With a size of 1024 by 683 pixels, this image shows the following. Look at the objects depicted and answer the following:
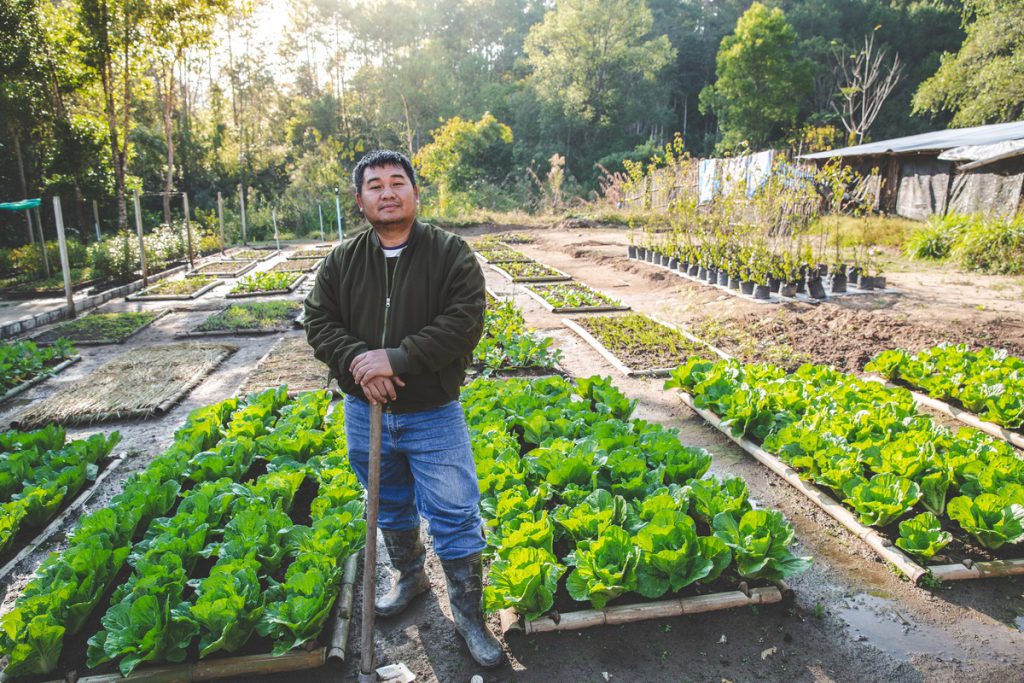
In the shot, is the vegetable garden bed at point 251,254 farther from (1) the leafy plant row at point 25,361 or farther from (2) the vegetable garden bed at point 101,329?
(1) the leafy plant row at point 25,361

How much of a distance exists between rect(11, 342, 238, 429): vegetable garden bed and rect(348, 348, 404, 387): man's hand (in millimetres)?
4049

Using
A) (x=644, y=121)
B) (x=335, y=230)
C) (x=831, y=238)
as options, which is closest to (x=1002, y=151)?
(x=831, y=238)

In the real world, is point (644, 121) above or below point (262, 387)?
above

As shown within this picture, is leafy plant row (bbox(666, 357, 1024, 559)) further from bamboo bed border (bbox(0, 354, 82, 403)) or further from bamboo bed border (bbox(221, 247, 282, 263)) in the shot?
bamboo bed border (bbox(221, 247, 282, 263))

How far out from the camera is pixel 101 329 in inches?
324

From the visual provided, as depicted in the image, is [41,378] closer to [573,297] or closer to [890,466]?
[573,297]

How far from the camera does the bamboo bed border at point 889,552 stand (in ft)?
8.89

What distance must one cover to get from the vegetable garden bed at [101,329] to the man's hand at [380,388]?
7342mm

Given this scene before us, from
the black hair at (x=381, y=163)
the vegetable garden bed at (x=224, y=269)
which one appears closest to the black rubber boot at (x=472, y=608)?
the black hair at (x=381, y=163)

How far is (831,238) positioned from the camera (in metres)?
13.7

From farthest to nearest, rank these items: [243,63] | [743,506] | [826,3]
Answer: [826,3] → [243,63] → [743,506]

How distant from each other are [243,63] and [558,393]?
1309 inches

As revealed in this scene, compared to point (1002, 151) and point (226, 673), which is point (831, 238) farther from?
point (226, 673)

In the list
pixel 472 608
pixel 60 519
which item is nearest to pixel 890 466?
pixel 472 608
